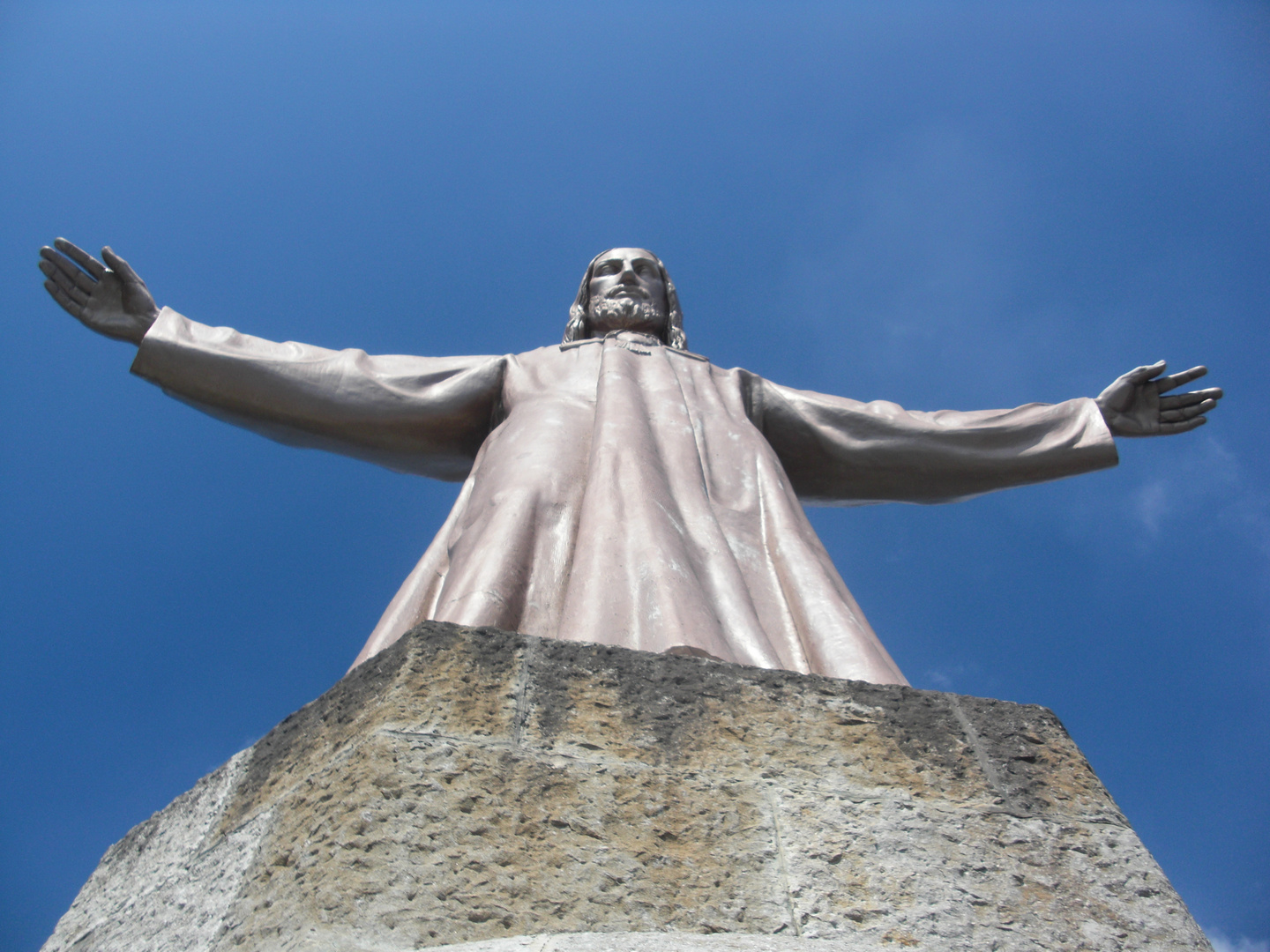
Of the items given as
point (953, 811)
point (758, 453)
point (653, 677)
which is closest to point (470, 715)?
point (653, 677)

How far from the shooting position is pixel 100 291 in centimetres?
489

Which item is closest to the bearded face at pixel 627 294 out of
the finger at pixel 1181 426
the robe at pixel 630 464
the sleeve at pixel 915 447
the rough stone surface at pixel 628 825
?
the robe at pixel 630 464

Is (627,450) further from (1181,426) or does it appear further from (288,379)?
(1181,426)

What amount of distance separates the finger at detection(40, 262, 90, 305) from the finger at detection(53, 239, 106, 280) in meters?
0.04

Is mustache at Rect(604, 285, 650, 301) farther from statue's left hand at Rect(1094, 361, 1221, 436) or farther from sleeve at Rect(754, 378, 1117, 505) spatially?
statue's left hand at Rect(1094, 361, 1221, 436)

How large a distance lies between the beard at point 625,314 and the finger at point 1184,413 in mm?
2511

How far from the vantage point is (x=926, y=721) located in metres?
2.39

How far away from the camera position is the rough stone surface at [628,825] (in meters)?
1.87

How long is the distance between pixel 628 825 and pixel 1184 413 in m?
4.61

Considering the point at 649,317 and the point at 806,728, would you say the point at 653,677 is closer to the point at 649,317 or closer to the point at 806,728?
the point at 806,728

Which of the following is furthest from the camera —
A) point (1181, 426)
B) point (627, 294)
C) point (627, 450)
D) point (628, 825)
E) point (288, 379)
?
point (627, 294)

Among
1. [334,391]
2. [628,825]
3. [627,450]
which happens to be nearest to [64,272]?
[334,391]

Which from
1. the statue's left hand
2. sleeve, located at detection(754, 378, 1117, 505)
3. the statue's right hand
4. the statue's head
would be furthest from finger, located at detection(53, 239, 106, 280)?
the statue's left hand

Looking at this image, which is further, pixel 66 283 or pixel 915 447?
pixel 915 447
